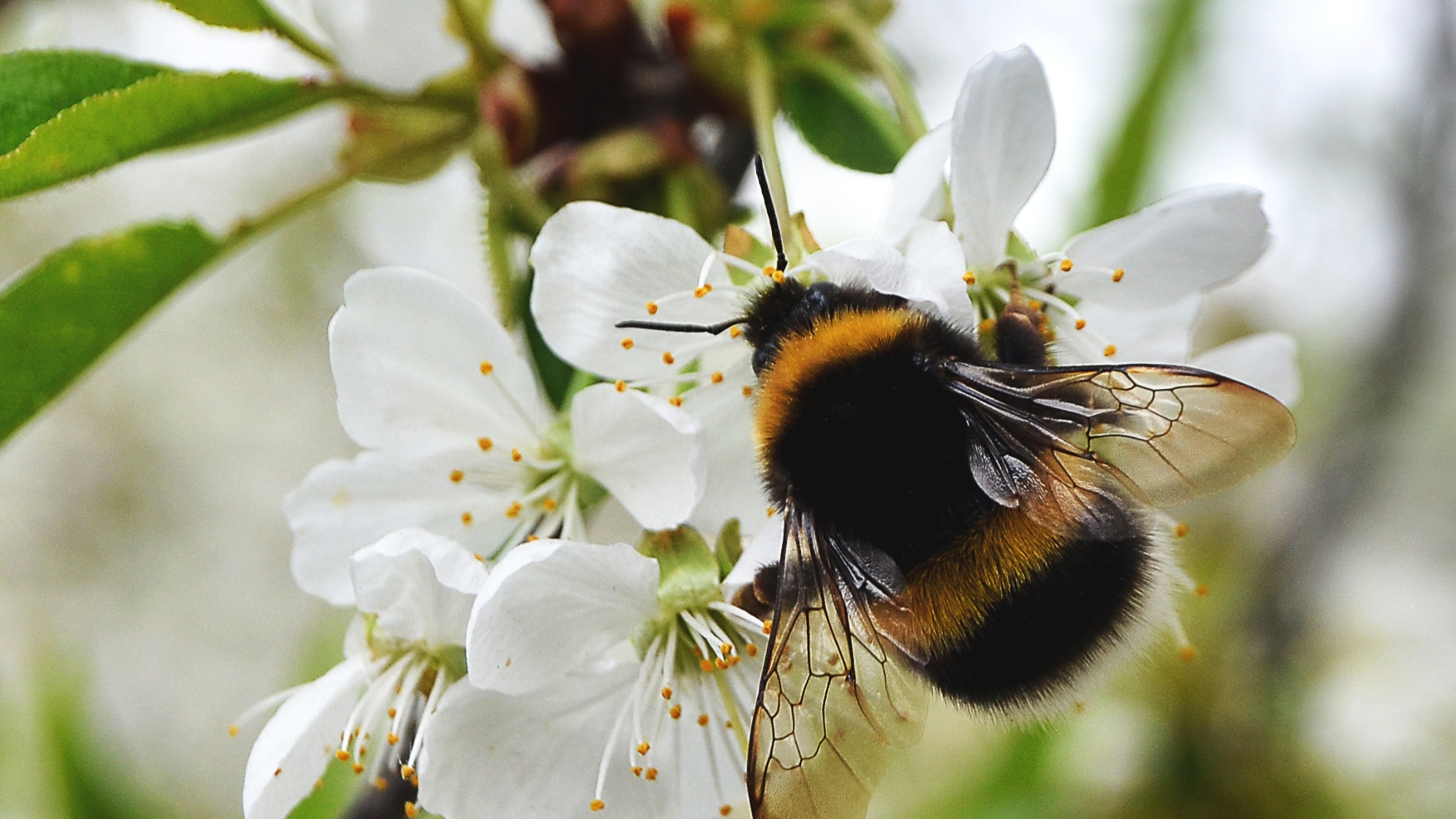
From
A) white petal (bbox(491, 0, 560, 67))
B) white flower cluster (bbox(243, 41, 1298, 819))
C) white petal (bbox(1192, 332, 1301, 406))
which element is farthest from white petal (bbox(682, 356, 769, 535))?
white petal (bbox(491, 0, 560, 67))

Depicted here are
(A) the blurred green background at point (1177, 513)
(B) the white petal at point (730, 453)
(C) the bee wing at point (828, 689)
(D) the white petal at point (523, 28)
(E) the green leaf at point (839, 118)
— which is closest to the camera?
(C) the bee wing at point (828, 689)

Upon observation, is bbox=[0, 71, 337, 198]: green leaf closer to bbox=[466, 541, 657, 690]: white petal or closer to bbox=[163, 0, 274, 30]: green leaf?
bbox=[163, 0, 274, 30]: green leaf

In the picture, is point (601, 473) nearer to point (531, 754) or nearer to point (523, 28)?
point (531, 754)

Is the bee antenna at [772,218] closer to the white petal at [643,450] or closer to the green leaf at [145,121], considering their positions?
the white petal at [643,450]

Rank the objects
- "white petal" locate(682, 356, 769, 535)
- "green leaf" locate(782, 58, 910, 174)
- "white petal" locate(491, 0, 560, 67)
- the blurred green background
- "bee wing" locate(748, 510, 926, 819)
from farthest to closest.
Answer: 1. the blurred green background
2. "white petal" locate(491, 0, 560, 67)
3. "green leaf" locate(782, 58, 910, 174)
4. "white petal" locate(682, 356, 769, 535)
5. "bee wing" locate(748, 510, 926, 819)

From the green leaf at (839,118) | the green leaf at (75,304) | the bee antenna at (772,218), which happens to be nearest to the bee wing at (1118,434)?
the bee antenna at (772,218)

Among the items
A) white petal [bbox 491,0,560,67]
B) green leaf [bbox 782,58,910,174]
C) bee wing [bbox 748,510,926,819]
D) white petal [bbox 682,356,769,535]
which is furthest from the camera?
white petal [bbox 491,0,560,67]
